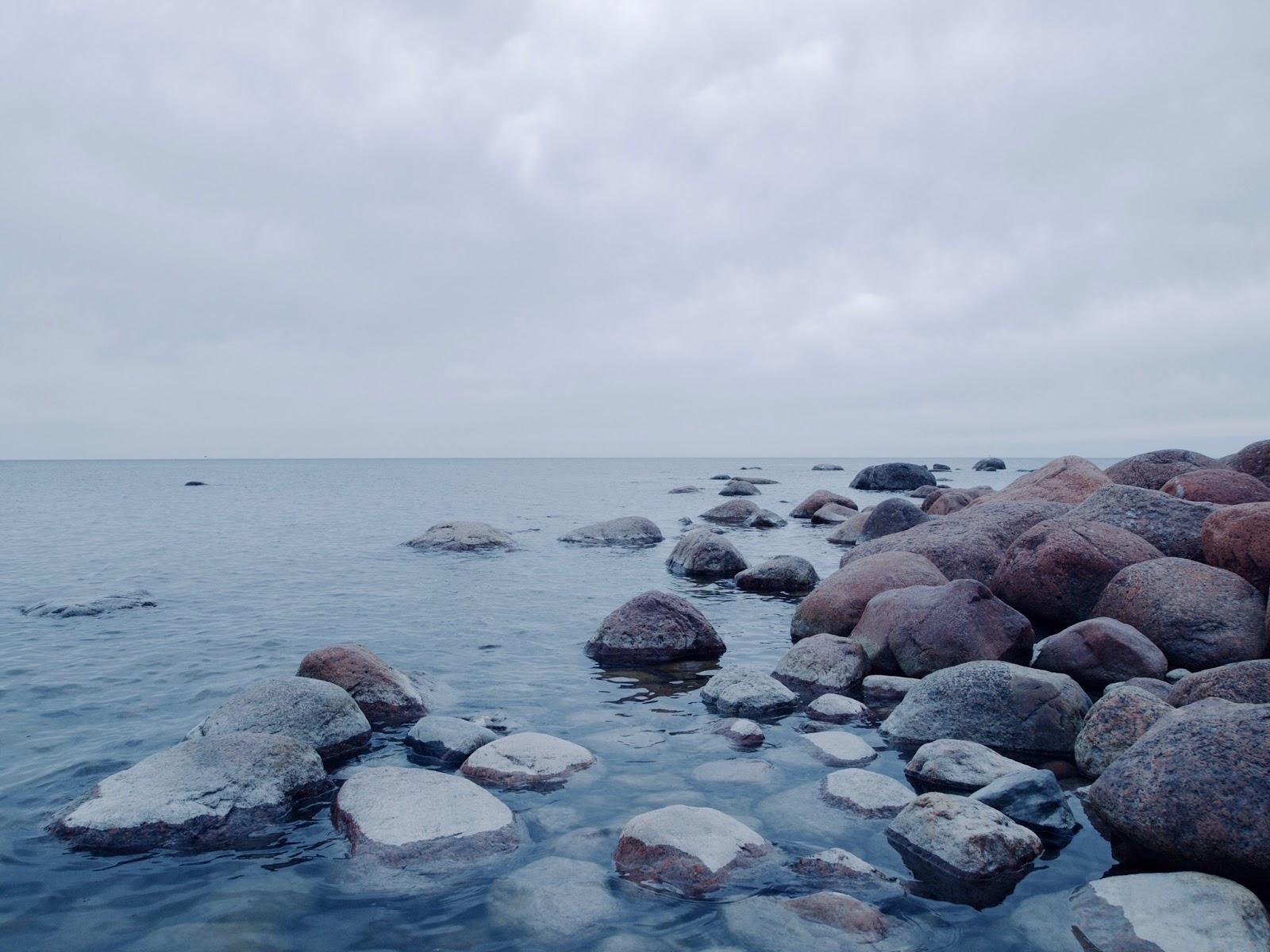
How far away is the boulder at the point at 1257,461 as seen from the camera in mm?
17562

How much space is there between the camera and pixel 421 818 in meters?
6.30

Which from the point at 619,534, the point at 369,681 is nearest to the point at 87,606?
the point at 369,681

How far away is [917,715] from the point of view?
8.86 meters

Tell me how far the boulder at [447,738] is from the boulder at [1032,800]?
4982 mm

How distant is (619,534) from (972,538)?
1535 centimetres

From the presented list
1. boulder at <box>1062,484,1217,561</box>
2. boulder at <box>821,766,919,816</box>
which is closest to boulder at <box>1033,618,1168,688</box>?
boulder at <box>1062,484,1217,561</box>

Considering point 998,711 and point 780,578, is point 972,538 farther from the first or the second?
point 998,711

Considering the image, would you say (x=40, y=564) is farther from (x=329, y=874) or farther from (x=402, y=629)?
(x=329, y=874)

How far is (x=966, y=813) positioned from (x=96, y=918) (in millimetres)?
6415

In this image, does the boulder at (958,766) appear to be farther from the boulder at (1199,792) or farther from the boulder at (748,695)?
the boulder at (748,695)

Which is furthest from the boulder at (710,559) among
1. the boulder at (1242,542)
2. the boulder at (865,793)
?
the boulder at (865,793)

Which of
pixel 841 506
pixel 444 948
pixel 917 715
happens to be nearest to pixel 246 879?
pixel 444 948

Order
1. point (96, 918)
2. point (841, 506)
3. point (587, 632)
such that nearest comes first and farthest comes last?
1. point (96, 918)
2. point (587, 632)
3. point (841, 506)

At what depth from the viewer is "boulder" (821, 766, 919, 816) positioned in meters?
6.80
